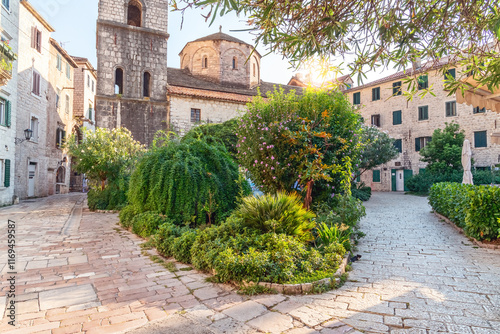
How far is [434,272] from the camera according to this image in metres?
5.03

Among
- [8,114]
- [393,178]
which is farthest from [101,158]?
[393,178]

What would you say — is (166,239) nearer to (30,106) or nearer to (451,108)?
(30,106)

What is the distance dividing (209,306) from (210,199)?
4.39 m

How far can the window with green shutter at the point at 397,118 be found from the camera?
2978 cm

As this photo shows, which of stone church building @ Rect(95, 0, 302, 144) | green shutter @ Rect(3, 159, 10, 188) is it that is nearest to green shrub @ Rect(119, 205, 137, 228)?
green shutter @ Rect(3, 159, 10, 188)

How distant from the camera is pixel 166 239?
6.23 metres

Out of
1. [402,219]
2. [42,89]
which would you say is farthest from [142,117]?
[402,219]

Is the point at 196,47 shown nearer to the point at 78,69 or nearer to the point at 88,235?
the point at 78,69

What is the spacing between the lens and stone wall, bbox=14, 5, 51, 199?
19.5 metres

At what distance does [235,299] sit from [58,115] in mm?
28168

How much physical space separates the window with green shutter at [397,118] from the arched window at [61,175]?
3205cm

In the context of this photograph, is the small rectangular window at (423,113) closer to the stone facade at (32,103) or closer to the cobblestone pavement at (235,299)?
the cobblestone pavement at (235,299)

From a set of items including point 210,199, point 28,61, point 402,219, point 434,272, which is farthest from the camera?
point 28,61

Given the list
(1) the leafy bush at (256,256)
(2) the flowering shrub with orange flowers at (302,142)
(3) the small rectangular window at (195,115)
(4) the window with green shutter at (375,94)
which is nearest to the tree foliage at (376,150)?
(4) the window with green shutter at (375,94)
